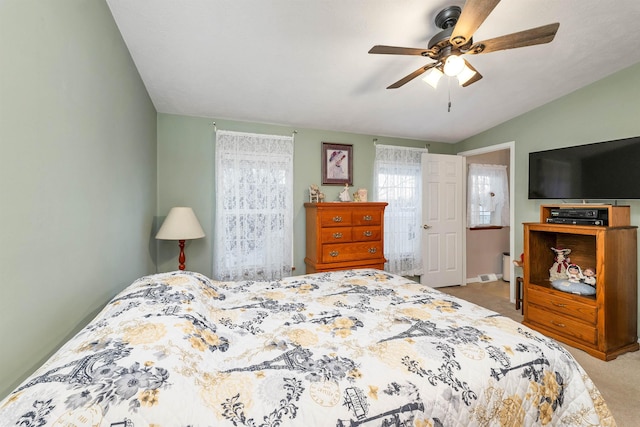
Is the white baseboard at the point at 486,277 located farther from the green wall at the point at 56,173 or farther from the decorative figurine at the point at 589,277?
the green wall at the point at 56,173

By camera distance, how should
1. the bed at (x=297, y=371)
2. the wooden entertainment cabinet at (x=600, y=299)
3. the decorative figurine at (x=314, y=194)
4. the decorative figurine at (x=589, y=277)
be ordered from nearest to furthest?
the bed at (x=297, y=371) → the wooden entertainment cabinet at (x=600, y=299) → the decorative figurine at (x=589, y=277) → the decorative figurine at (x=314, y=194)

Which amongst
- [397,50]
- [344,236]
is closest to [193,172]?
[344,236]

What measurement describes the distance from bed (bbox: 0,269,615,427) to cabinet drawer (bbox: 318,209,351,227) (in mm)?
1728

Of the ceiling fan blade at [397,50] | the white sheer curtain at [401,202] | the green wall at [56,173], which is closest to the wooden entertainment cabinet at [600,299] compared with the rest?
the white sheer curtain at [401,202]

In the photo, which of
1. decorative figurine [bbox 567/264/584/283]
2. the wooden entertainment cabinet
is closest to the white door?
the wooden entertainment cabinet

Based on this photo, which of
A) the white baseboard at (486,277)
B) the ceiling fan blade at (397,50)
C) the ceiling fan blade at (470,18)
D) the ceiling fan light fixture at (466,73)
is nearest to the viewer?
the ceiling fan blade at (470,18)

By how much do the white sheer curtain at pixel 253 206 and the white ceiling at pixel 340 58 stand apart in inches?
13.9

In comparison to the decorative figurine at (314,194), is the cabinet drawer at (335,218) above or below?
below

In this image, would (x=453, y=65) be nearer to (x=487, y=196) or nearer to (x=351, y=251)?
(x=351, y=251)

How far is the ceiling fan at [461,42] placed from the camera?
1434mm

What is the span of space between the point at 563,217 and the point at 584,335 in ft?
3.58

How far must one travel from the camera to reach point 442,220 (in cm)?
425

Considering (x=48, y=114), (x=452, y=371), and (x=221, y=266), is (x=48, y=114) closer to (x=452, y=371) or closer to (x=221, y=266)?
(x=452, y=371)

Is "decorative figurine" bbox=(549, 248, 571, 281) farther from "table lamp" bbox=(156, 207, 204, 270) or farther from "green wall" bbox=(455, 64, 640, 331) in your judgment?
"table lamp" bbox=(156, 207, 204, 270)
